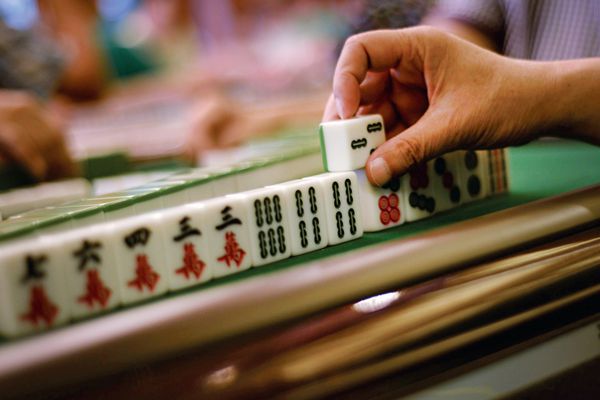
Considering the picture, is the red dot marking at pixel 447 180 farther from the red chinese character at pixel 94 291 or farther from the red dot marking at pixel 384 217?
the red chinese character at pixel 94 291

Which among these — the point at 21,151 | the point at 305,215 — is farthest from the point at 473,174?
the point at 21,151

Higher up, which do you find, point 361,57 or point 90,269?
point 361,57

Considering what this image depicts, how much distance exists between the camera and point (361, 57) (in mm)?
1061

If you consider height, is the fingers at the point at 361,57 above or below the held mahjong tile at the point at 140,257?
above

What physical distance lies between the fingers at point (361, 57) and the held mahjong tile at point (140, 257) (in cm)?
44

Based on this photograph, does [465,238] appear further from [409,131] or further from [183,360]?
[183,360]

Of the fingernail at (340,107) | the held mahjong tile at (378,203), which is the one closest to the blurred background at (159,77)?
the fingernail at (340,107)

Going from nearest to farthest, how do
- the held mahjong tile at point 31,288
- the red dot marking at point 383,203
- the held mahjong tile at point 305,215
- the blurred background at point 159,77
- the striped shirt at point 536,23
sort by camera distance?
the held mahjong tile at point 31,288
the held mahjong tile at point 305,215
the red dot marking at point 383,203
the striped shirt at point 536,23
the blurred background at point 159,77

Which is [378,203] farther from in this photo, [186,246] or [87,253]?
[87,253]

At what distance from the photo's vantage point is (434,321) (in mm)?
765

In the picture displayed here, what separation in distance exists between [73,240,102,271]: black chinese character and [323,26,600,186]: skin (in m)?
0.46

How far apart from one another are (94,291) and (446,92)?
0.66 meters

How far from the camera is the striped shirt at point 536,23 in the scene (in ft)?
6.47

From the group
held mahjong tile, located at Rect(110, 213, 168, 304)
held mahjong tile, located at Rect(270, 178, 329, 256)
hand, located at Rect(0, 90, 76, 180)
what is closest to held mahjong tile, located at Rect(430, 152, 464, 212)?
held mahjong tile, located at Rect(270, 178, 329, 256)
